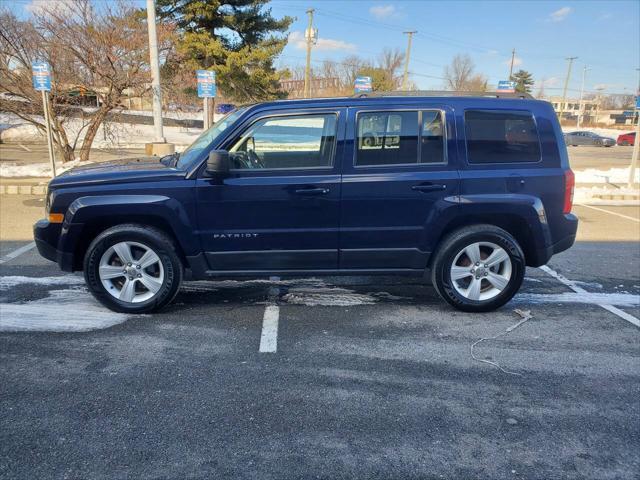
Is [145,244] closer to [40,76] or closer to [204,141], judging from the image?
[204,141]

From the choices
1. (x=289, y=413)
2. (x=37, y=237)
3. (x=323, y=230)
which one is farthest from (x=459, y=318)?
(x=37, y=237)

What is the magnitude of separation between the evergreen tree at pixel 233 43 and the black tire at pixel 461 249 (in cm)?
1992

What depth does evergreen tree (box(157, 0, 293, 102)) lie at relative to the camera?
22.6 meters

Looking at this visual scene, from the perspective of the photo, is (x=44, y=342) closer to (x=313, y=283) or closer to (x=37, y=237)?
(x=37, y=237)

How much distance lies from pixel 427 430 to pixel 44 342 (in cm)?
297

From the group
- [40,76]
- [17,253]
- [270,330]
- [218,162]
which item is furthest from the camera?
[40,76]

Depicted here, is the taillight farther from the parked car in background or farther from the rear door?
the parked car in background

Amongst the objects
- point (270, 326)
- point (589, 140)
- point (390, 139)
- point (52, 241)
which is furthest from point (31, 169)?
point (589, 140)

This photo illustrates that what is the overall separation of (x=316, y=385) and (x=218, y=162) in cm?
193

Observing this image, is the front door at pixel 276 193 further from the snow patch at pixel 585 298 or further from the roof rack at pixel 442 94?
the snow patch at pixel 585 298

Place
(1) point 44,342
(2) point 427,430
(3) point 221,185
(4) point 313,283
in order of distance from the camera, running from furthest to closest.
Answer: (4) point 313,283 < (3) point 221,185 < (1) point 44,342 < (2) point 427,430

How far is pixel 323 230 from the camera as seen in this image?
4180 mm

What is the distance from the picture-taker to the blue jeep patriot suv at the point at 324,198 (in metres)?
4.05

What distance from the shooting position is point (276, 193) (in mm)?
4059
